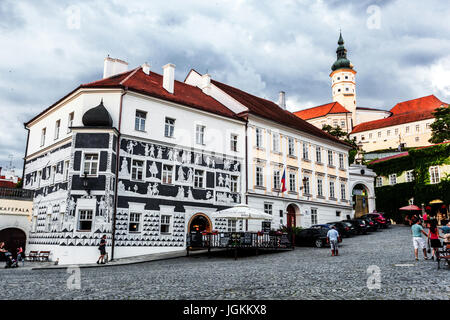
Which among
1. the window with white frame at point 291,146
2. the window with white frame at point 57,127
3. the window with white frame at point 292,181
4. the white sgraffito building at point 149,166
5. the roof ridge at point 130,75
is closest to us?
the white sgraffito building at point 149,166

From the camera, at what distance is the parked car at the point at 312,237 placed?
25.8 metres

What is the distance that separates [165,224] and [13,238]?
11.0 metres

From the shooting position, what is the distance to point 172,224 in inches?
1019

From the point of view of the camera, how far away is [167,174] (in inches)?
1041

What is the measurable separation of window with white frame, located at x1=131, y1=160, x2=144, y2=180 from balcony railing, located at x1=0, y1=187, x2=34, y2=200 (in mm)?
8910

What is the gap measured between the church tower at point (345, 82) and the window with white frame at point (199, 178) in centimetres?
9076

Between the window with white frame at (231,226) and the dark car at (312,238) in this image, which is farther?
the window with white frame at (231,226)

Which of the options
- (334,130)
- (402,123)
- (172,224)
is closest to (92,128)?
(172,224)

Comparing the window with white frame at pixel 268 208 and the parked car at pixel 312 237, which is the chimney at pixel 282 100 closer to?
the window with white frame at pixel 268 208

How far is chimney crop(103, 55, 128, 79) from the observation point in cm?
3023

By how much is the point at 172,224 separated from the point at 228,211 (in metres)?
4.46

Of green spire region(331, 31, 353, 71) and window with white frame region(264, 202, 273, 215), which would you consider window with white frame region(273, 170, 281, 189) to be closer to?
window with white frame region(264, 202, 273, 215)

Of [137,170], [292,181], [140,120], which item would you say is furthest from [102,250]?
[292,181]

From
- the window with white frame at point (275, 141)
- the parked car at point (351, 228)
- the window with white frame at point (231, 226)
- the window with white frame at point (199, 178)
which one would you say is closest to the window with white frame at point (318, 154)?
the window with white frame at point (275, 141)
